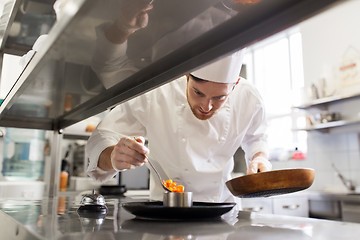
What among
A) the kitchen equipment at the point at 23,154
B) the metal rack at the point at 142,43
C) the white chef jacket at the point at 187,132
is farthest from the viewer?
the kitchen equipment at the point at 23,154

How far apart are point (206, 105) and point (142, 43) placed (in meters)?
0.54

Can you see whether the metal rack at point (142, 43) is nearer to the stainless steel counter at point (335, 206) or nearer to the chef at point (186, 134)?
the chef at point (186, 134)

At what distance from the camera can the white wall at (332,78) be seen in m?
3.66

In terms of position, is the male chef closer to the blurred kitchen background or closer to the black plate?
the black plate

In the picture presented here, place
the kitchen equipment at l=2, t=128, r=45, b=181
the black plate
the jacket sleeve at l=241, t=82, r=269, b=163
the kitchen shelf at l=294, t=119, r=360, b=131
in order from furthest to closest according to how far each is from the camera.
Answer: the kitchen shelf at l=294, t=119, r=360, b=131 → the kitchen equipment at l=2, t=128, r=45, b=181 → the jacket sleeve at l=241, t=82, r=269, b=163 → the black plate

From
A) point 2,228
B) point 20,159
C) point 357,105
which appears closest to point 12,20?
point 2,228

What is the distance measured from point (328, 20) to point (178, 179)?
3.44m

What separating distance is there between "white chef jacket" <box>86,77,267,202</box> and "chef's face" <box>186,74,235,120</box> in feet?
0.52

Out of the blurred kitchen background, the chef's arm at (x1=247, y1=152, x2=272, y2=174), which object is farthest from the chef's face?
the blurred kitchen background

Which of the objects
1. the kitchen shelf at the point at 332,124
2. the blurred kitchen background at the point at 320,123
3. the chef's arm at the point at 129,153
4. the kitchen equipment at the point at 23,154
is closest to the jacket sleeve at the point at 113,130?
the chef's arm at the point at 129,153

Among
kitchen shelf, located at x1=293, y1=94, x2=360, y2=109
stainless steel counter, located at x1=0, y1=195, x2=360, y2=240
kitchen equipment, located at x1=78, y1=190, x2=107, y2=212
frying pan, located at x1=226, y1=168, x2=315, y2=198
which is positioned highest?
kitchen shelf, located at x1=293, y1=94, x2=360, y2=109

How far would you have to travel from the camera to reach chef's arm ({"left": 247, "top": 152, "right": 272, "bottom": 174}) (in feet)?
4.48

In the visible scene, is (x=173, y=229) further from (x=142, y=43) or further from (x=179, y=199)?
(x=142, y=43)

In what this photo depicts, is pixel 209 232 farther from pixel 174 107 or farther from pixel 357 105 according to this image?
pixel 357 105
